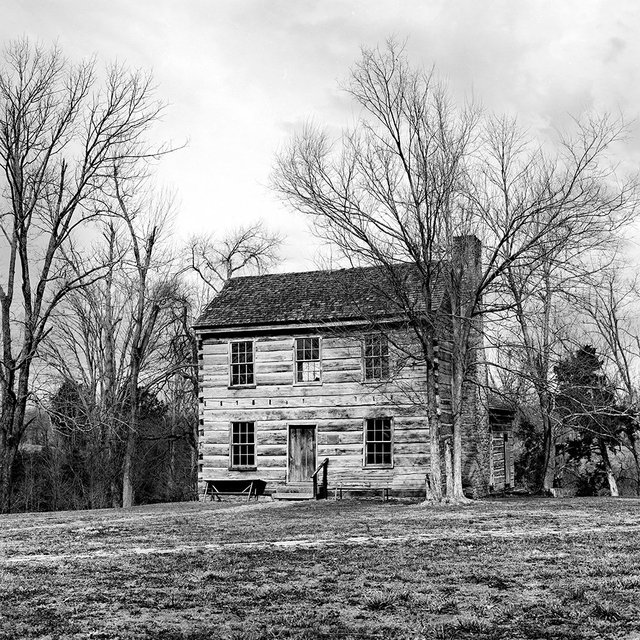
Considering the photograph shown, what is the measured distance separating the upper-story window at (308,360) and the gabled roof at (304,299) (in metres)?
0.79

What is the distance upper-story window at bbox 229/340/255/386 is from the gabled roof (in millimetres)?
787

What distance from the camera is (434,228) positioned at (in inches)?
909

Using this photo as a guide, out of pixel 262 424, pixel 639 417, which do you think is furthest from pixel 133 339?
pixel 639 417

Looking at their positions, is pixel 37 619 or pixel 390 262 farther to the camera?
pixel 390 262

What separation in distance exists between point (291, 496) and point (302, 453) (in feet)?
5.03

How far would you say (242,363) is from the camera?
99.7 feet

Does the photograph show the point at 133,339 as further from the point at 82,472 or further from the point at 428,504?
the point at 428,504

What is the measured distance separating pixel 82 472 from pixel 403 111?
36.2 meters

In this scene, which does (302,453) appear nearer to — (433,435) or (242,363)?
(242,363)

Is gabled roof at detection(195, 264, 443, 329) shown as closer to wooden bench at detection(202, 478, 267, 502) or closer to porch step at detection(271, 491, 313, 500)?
wooden bench at detection(202, 478, 267, 502)

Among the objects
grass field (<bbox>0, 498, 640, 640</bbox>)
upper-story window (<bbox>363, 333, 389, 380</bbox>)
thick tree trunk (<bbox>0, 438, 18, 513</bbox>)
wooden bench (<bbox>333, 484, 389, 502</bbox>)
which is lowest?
grass field (<bbox>0, 498, 640, 640</bbox>)

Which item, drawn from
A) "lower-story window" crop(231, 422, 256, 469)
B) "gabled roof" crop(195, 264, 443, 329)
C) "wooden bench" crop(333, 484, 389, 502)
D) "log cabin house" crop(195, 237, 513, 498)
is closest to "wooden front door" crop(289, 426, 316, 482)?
"log cabin house" crop(195, 237, 513, 498)

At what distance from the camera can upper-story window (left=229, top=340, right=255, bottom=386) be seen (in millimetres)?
30312

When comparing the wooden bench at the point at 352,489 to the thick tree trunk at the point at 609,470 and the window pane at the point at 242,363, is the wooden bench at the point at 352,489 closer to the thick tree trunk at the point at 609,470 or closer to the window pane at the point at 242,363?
the window pane at the point at 242,363
